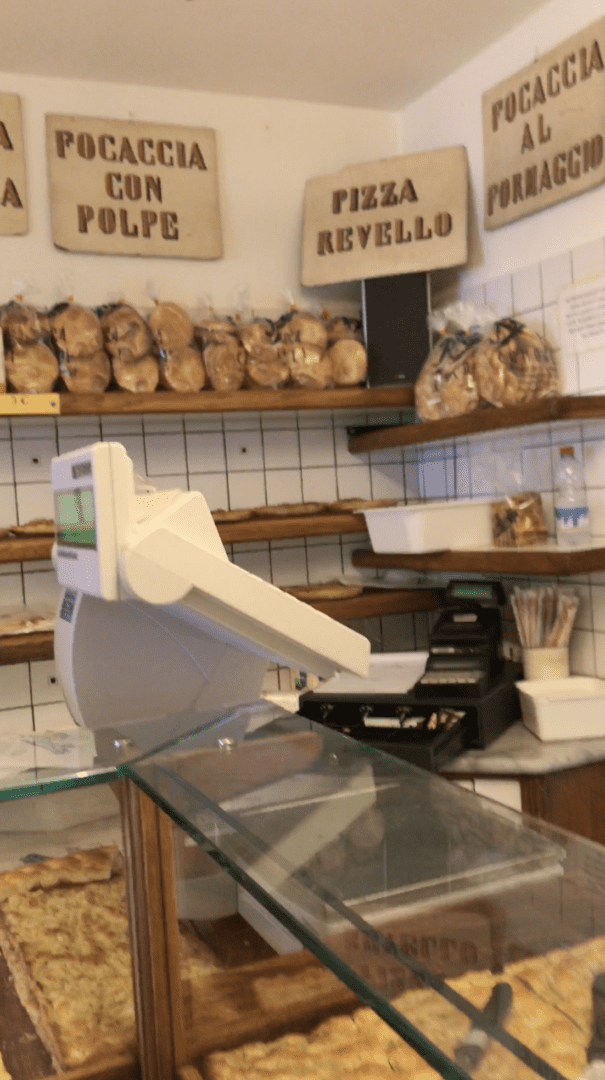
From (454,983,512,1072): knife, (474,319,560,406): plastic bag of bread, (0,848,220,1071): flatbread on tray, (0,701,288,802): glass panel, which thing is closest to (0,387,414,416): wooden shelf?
(474,319,560,406): plastic bag of bread

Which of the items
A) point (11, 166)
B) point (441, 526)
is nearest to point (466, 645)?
point (441, 526)

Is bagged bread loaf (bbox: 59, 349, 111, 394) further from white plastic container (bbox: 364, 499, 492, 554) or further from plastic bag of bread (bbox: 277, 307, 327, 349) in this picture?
white plastic container (bbox: 364, 499, 492, 554)

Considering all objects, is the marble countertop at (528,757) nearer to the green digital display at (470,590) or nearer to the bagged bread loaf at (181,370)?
the green digital display at (470,590)

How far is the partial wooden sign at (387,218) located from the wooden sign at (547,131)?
14 centimetres

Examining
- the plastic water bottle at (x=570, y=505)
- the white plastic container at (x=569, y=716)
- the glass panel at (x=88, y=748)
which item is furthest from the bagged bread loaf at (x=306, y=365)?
the glass panel at (x=88, y=748)

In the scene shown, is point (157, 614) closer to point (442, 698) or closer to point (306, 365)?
point (442, 698)

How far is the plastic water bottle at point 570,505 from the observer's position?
2746 millimetres

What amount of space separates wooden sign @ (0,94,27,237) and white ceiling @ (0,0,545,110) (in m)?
0.13

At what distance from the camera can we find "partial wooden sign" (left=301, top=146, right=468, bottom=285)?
3.27 metres

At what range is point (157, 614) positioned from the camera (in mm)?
1775

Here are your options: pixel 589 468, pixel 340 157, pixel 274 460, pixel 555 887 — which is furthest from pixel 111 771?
pixel 340 157

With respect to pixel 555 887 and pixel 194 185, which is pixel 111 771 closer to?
pixel 555 887

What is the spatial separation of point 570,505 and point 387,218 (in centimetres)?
128

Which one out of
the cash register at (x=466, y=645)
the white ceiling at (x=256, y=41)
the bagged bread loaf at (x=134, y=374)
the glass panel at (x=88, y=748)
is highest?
the white ceiling at (x=256, y=41)
